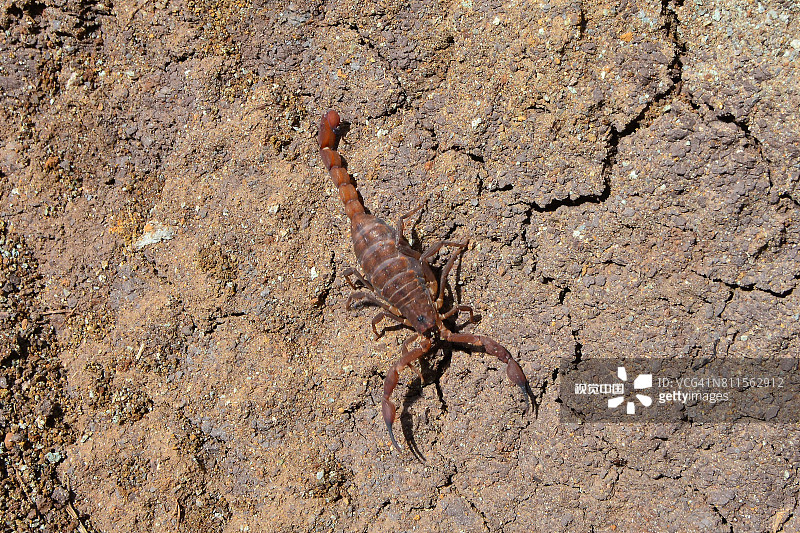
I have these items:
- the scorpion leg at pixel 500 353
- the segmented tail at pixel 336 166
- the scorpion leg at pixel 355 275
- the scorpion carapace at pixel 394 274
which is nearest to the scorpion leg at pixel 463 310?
the scorpion carapace at pixel 394 274

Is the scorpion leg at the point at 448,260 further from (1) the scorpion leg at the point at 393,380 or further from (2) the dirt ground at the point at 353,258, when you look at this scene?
(1) the scorpion leg at the point at 393,380

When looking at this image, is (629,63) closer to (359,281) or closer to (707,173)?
(707,173)

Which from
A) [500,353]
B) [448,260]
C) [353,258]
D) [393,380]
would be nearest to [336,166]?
[353,258]

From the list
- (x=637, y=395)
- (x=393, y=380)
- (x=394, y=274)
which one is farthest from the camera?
(x=394, y=274)

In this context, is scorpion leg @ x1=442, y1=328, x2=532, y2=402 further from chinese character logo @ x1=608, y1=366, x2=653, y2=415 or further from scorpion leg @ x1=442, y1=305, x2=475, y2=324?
chinese character logo @ x1=608, y1=366, x2=653, y2=415

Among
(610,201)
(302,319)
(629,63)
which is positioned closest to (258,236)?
(302,319)

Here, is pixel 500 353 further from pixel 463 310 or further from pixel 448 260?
pixel 448 260

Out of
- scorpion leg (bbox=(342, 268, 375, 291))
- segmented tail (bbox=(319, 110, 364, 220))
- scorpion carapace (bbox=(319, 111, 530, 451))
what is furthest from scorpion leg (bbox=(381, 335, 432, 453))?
segmented tail (bbox=(319, 110, 364, 220))
